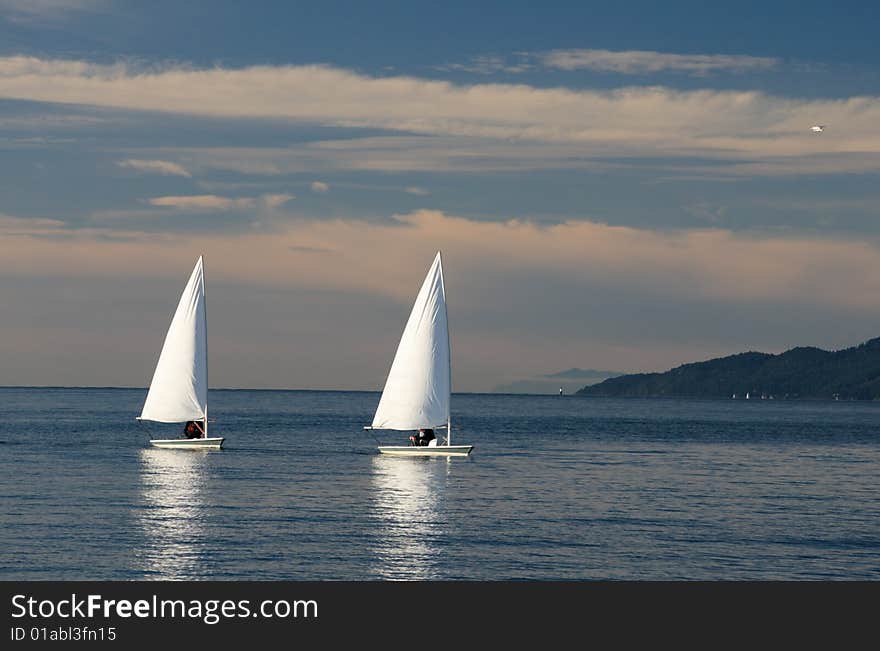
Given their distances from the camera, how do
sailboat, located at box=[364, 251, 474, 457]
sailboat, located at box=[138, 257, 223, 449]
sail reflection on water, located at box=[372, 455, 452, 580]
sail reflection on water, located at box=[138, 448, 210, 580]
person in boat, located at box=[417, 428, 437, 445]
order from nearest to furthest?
sail reflection on water, located at box=[138, 448, 210, 580] < sail reflection on water, located at box=[372, 455, 452, 580] < sailboat, located at box=[364, 251, 474, 457] < person in boat, located at box=[417, 428, 437, 445] < sailboat, located at box=[138, 257, 223, 449]

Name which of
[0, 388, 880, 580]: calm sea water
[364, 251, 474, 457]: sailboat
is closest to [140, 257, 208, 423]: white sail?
[0, 388, 880, 580]: calm sea water

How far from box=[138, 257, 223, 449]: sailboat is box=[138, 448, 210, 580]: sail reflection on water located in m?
4.86

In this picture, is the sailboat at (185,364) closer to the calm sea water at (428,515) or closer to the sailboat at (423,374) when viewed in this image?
the calm sea water at (428,515)

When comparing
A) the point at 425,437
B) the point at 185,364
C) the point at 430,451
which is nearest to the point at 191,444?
the point at 185,364

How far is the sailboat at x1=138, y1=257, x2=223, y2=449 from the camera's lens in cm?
9175

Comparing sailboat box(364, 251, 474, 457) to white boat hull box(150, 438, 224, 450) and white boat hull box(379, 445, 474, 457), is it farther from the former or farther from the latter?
white boat hull box(150, 438, 224, 450)

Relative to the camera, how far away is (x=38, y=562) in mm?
39531

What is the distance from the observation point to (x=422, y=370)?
3332 inches

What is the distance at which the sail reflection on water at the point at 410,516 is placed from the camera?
134 ft

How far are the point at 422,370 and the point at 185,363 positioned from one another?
1886 cm

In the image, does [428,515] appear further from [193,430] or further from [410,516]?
[193,430]
